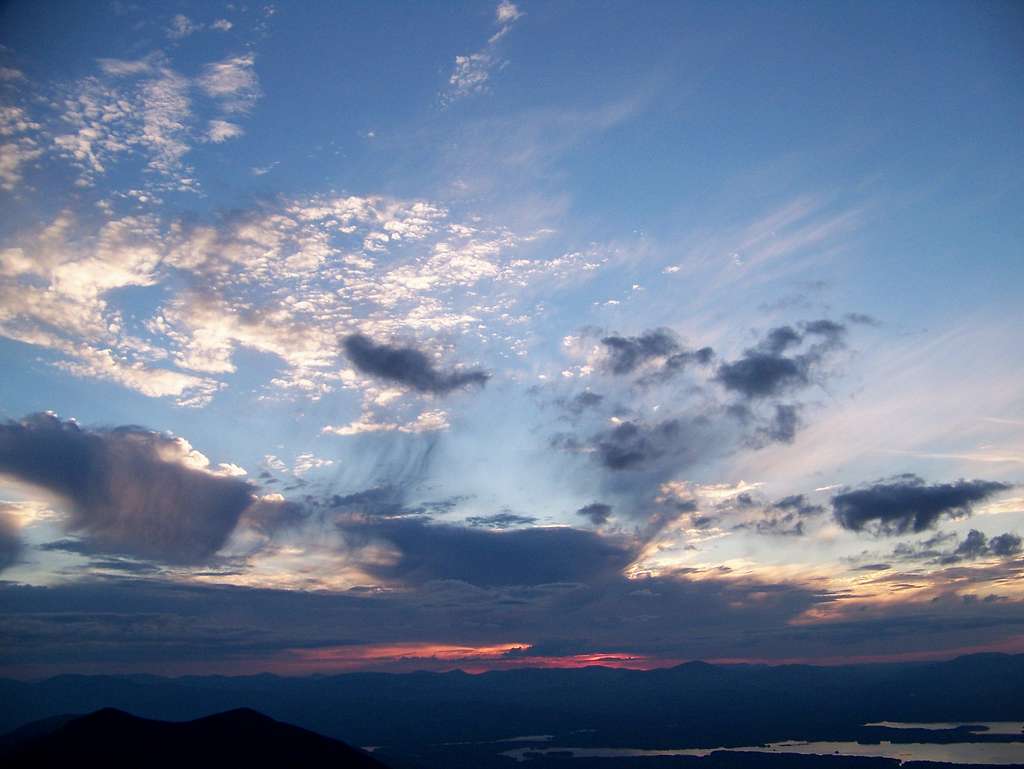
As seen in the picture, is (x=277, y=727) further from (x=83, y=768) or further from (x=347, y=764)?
(x=83, y=768)

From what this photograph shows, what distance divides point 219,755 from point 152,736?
33.6 feet

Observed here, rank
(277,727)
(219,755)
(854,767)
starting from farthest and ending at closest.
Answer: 1. (854,767)
2. (277,727)
3. (219,755)

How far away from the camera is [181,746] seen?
88.1 metres

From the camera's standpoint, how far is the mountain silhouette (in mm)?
81438

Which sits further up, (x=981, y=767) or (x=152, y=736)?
(x=152, y=736)

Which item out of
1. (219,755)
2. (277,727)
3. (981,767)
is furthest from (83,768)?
(981,767)

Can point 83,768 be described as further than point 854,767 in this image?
No

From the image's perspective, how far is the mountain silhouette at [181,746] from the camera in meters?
81.4

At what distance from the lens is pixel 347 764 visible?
92.2m

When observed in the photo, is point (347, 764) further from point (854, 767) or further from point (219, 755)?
point (854, 767)

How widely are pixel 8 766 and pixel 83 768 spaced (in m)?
7.88

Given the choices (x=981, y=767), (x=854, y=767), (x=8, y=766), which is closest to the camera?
(x=8, y=766)

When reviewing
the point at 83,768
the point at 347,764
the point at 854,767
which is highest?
the point at 83,768

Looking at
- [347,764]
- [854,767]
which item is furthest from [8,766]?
[854,767]
